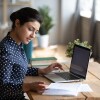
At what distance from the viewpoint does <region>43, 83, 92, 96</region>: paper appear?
65.4 inches

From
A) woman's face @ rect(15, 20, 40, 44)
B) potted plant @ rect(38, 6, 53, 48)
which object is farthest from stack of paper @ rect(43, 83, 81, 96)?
potted plant @ rect(38, 6, 53, 48)

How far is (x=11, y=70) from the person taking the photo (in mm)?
1753

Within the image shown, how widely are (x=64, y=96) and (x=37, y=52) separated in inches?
177

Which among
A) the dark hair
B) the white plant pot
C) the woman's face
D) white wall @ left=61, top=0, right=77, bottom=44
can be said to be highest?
the dark hair

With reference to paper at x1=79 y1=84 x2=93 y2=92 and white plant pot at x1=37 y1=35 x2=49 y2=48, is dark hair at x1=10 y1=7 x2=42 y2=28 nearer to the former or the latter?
paper at x1=79 y1=84 x2=93 y2=92

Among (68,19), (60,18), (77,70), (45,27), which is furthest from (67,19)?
(77,70)

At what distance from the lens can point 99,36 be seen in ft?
17.7

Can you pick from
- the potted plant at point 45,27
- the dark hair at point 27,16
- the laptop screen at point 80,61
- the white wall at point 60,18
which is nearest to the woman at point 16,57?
the dark hair at point 27,16

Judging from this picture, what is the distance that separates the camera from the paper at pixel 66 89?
1662mm

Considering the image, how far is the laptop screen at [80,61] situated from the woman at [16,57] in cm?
40

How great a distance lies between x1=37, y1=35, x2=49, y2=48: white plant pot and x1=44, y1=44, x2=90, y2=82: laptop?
4.26 metres

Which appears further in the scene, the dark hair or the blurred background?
the blurred background

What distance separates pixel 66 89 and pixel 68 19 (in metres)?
5.19

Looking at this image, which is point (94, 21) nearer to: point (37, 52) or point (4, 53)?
point (37, 52)
